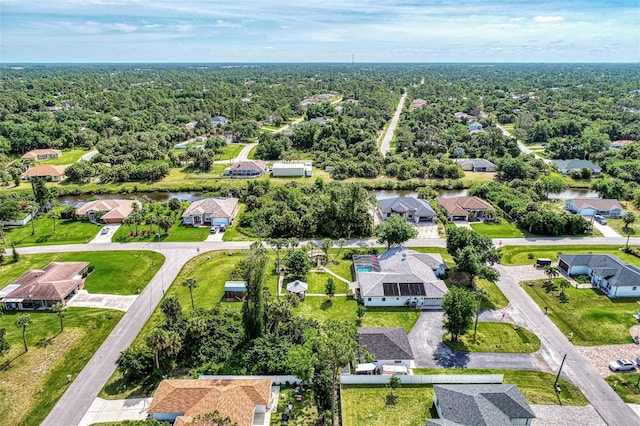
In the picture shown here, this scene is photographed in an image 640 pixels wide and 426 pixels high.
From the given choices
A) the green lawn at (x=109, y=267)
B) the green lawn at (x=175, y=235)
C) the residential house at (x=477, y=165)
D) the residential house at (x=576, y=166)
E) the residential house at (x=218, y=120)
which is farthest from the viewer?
the residential house at (x=218, y=120)

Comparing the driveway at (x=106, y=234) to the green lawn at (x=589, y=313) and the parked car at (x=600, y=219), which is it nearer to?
the green lawn at (x=589, y=313)

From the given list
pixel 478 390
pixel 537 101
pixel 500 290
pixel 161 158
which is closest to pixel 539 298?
pixel 500 290

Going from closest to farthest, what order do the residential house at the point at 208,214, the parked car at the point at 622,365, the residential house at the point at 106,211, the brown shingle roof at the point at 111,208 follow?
the parked car at the point at 622,365
the residential house at the point at 208,214
the residential house at the point at 106,211
the brown shingle roof at the point at 111,208

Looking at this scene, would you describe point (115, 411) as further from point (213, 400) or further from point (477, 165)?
point (477, 165)

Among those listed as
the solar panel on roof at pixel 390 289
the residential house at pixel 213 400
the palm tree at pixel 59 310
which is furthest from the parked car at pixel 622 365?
the palm tree at pixel 59 310

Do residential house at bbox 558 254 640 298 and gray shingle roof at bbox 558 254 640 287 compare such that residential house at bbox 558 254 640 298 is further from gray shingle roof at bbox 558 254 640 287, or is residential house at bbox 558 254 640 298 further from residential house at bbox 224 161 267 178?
residential house at bbox 224 161 267 178

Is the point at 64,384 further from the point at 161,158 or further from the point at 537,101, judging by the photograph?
the point at 537,101
